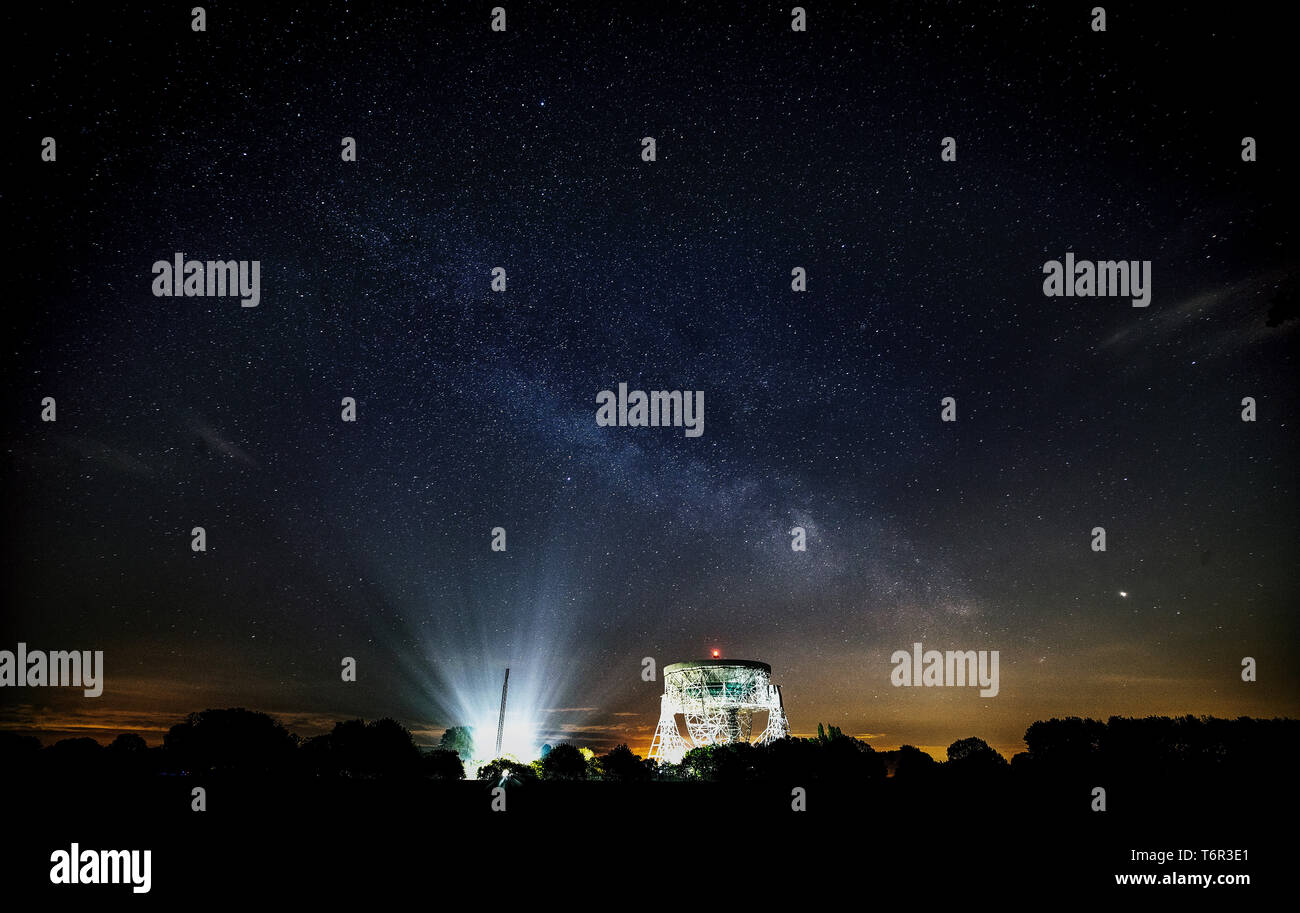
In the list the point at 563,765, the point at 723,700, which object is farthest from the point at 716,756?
the point at 563,765

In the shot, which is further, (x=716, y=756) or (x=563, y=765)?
(x=563, y=765)

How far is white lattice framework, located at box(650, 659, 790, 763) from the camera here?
194 ft

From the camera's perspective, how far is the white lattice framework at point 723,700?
59188 millimetres

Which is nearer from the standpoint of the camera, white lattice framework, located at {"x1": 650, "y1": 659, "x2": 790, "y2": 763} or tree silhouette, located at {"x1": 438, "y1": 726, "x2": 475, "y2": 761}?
white lattice framework, located at {"x1": 650, "y1": 659, "x2": 790, "y2": 763}

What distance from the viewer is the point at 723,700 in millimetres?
59031

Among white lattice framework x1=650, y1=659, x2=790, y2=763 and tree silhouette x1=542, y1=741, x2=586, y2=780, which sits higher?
white lattice framework x1=650, y1=659, x2=790, y2=763

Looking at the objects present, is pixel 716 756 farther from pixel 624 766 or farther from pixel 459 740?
pixel 459 740

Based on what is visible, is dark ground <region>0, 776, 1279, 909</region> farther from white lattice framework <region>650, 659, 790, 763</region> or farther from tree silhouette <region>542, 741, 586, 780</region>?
tree silhouette <region>542, 741, 586, 780</region>

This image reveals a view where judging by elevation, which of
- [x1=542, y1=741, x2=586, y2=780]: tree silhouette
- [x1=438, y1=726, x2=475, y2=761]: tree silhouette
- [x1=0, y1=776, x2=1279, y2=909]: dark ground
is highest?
[x1=0, y1=776, x2=1279, y2=909]: dark ground

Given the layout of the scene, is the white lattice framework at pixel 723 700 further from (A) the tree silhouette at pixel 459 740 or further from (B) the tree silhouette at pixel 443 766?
(A) the tree silhouette at pixel 459 740

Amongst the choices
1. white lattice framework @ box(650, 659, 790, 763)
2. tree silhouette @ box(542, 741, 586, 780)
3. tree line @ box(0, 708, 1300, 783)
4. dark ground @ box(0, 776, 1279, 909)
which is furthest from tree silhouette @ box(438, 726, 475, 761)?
dark ground @ box(0, 776, 1279, 909)
